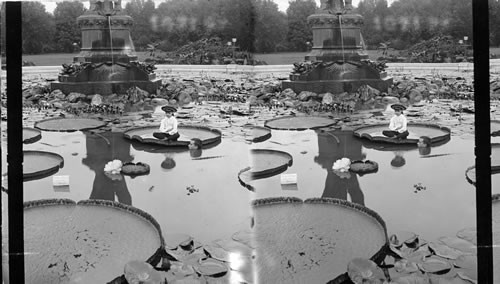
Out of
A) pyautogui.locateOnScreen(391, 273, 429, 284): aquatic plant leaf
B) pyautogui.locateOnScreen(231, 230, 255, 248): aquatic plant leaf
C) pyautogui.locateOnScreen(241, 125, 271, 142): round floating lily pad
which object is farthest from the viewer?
pyautogui.locateOnScreen(241, 125, 271, 142): round floating lily pad

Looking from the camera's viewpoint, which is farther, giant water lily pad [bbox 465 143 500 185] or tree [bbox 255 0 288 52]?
tree [bbox 255 0 288 52]

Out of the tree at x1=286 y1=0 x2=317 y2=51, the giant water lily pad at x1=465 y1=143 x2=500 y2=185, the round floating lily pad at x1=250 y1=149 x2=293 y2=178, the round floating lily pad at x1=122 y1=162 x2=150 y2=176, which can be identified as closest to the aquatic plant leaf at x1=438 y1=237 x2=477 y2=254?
the giant water lily pad at x1=465 y1=143 x2=500 y2=185

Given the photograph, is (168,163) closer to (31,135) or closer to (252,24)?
(31,135)

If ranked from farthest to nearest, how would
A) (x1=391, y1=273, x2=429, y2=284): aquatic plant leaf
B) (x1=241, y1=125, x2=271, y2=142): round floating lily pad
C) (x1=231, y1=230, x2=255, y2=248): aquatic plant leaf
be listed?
(x1=241, y1=125, x2=271, y2=142): round floating lily pad
(x1=231, y1=230, x2=255, y2=248): aquatic plant leaf
(x1=391, y1=273, x2=429, y2=284): aquatic plant leaf

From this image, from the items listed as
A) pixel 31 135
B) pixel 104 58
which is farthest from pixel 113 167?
pixel 104 58

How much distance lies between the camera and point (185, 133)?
3947 millimetres

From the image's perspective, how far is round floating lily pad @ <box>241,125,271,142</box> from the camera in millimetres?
3932

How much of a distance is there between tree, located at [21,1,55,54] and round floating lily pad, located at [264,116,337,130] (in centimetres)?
151

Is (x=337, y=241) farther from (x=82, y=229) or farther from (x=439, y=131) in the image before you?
(x=82, y=229)

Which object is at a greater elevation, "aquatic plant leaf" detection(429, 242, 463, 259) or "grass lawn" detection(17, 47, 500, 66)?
"grass lawn" detection(17, 47, 500, 66)

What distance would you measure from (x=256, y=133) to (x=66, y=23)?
4.63 ft

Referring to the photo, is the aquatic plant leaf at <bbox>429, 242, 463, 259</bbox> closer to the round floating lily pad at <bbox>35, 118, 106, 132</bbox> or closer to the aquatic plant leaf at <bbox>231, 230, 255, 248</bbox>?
the aquatic plant leaf at <bbox>231, 230, 255, 248</bbox>

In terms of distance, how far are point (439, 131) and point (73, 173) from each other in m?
2.39

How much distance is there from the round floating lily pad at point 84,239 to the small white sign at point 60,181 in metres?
0.11
